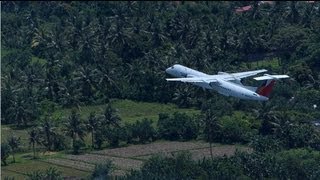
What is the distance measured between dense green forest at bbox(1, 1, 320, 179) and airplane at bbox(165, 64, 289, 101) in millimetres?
1519

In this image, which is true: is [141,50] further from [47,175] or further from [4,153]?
[47,175]

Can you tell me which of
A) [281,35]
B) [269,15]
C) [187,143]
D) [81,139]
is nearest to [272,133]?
[187,143]

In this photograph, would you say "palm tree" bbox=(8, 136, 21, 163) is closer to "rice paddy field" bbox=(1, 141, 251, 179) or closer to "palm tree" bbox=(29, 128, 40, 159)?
"palm tree" bbox=(29, 128, 40, 159)

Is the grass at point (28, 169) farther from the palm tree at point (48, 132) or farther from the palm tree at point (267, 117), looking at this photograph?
the palm tree at point (267, 117)

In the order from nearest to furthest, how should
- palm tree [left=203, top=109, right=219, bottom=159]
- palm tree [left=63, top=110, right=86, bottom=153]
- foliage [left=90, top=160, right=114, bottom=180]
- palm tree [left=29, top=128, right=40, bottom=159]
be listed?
foliage [left=90, top=160, right=114, bottom=180] < palm tree [left=29, top=128, right=40, bottom=159] < palm tree [left=63, top=110, right=86, bottom=153] < palm tree [left=203, top=109, right=219, bottom=159]

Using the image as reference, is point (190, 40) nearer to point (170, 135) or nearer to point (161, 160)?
point (170, 135)

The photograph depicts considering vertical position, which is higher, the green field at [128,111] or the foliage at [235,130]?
the green field at [128,111]

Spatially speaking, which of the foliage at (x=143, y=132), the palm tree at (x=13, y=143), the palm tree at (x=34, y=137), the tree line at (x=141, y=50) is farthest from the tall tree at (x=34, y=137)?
the tree line at (x=141, y=50)

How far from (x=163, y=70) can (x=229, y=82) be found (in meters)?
11.9

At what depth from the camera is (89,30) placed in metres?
98.4

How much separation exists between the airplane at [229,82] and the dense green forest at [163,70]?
4.98ft

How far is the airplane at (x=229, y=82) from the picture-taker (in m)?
75.4

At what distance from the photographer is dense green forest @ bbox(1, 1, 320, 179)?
75.3m

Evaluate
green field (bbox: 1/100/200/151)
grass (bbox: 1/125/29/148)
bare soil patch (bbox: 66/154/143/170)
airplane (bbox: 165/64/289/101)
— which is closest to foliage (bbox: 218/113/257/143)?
airplane (bbox: 165/64/289/101)
